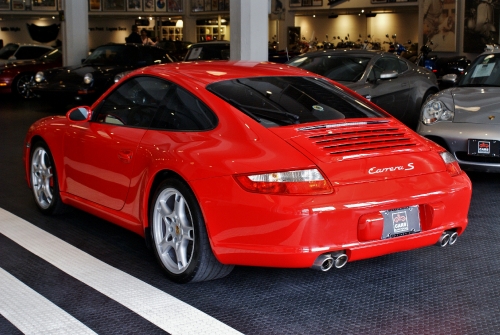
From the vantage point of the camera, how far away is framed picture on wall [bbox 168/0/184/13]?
36.1 metres

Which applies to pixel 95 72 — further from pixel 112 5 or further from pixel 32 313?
pixel 112 5

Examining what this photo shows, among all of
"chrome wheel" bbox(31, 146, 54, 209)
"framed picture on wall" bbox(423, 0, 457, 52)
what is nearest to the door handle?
"chrome wheel" bbox(31, 146, 54, 209)

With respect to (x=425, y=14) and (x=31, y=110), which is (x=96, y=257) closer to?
(x=31, y=110)

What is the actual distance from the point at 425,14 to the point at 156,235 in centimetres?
2525

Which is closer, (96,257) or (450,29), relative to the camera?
(96,257)

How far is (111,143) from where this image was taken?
482cm

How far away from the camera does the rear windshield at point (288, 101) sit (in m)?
4.29

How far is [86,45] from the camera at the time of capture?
19.7 m

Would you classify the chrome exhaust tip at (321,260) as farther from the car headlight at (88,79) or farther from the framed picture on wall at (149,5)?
the framed picture on wall at (149,5)

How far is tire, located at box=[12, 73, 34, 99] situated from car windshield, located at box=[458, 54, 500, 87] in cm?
1233

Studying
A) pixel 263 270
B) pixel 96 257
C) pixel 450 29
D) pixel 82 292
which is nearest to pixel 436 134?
pixel 263 270

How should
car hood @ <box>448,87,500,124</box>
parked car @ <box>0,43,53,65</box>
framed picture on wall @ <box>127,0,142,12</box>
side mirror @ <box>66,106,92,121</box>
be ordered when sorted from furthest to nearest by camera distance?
framed picture on wall @ <box>127,0,142,12</box>
parked car @ <box>0,43,53,65</box>
car hood @ <box>448,87,500,124</box>
side mirror @ <box>66,106,92,121</box>

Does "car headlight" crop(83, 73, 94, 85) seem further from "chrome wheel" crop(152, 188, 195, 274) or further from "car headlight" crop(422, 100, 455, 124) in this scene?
"chrome wheel" crop(152, 188, 195, 274)

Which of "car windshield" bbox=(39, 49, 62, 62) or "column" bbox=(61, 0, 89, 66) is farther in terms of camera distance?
"column" bbox=(61, 0, 89, 66)
